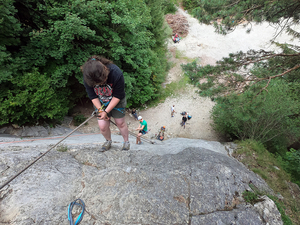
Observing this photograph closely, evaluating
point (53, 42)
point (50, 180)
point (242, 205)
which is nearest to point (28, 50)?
point (53, 42)

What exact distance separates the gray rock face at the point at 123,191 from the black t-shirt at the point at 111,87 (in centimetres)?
144

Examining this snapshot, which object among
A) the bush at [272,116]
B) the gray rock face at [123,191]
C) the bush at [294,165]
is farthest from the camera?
the bush at [272,116]

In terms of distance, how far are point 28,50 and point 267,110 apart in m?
11.2

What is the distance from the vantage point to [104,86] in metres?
2.72

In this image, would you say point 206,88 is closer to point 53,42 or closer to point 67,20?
point 67,20

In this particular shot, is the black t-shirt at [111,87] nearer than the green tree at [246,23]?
Yes

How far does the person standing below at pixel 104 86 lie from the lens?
7.39 feet

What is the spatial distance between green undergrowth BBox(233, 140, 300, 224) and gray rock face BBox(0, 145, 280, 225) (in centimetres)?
50

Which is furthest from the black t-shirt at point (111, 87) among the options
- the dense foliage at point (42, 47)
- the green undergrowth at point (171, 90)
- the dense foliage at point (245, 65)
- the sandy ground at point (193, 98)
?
the green undergrowth at point (171, 90)

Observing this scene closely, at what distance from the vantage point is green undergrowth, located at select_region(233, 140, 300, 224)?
115 inches

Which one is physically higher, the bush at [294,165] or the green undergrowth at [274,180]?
the green undergrowth at [274,180]

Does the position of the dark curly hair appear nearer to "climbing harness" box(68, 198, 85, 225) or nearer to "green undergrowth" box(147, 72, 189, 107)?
"climbing harness" box(68, 198, 85, 225)

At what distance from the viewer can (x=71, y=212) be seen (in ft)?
7.04

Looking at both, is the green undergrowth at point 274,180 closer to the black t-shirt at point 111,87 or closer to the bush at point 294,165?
the bush at point 294,165
